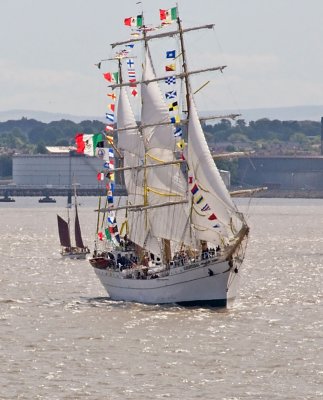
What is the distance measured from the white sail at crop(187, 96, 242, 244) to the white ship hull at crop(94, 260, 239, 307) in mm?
1661

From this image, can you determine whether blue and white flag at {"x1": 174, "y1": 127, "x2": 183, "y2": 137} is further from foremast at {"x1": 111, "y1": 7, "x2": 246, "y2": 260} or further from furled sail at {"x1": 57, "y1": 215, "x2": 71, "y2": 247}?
furled sail at {"x1": 57, "y1": 215, "x2": 71, "y2": 247}

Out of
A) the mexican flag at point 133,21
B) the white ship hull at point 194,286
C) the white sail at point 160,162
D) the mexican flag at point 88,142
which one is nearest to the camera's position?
the white ship hull at point 194,286

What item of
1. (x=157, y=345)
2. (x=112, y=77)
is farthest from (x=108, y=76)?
(x=157, y=345)

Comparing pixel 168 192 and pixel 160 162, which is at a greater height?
pixel 160 162

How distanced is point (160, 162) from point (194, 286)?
29.7 ft

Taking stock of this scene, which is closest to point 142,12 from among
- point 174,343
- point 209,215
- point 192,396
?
point 209,215

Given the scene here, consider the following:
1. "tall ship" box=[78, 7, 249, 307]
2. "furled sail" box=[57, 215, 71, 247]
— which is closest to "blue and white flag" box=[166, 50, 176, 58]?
"tall ship" box=[78, 7, 249, 307]

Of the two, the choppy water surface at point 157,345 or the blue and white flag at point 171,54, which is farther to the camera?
the blue and white flag at point 171,54

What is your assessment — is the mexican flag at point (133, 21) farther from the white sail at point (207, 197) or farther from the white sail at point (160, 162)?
the white sail at point (207, 197)

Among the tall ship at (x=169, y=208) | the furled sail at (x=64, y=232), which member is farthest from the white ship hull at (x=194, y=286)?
the furled sail at (x=64, y=232)

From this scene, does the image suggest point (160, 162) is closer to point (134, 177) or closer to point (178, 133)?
point (178, 133)

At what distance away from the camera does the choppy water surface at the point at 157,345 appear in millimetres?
51875

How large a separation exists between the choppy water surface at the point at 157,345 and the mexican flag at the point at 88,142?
7.31 metres

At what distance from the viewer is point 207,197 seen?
78875 millimetres
